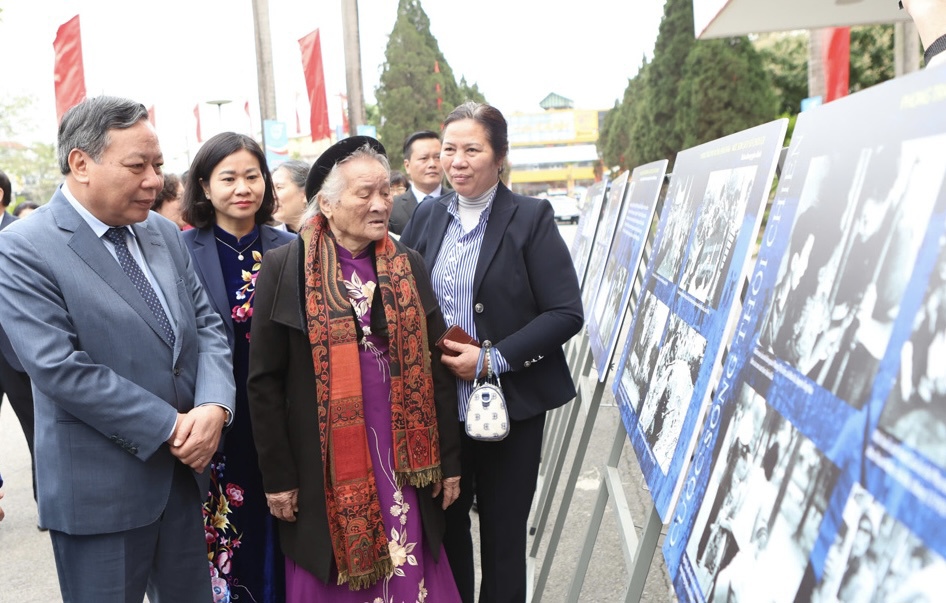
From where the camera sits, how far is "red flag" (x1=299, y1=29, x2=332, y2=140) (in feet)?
46.4

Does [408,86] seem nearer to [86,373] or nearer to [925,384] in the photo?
[86,373]

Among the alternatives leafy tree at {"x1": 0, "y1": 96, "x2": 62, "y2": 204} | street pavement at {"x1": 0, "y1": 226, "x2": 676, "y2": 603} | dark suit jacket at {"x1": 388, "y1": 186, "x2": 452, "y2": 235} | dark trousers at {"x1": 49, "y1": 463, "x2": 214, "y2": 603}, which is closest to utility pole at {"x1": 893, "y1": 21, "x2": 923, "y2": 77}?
street pavement at {"x1": 0, "y1": 226, "x2": 676, "y2": 603}

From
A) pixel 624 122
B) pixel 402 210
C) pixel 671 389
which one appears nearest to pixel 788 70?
pixel 624 122

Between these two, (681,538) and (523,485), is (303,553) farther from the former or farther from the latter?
(681,538)

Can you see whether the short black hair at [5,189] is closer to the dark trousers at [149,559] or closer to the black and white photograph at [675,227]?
the dark trousers at [149,559]

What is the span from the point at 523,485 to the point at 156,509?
3.99 feet

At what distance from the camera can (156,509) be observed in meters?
2.25

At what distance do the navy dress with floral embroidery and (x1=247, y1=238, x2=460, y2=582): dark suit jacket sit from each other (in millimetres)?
416

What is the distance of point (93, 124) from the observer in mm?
2162


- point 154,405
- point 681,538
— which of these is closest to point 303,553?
point 154,405

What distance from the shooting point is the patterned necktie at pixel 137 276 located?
2285 mm

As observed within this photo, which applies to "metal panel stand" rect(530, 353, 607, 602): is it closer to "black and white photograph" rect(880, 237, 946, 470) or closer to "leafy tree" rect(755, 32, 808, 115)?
"black and white photograph" rect(880, 237, 946, 470)

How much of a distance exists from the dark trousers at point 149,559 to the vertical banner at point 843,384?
1.56 m

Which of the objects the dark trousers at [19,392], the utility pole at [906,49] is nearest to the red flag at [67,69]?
the dark trousers at [19,392]
